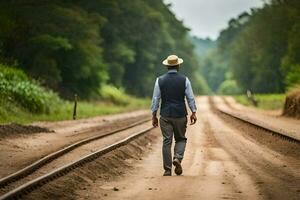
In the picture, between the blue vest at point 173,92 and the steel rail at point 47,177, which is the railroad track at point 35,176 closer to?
the steel rail at point 47,177

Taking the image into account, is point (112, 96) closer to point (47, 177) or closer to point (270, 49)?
point (270, 49)

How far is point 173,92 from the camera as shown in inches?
483

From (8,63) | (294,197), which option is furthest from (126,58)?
(294,197)

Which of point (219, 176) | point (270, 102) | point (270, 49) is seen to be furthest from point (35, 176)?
point (270, 49)

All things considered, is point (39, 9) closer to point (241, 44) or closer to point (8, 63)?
point (8, 63)

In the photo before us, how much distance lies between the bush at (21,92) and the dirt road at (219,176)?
12375 mm

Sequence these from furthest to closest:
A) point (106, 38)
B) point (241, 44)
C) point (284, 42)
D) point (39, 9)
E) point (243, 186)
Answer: point (241, 44)
point (284, 42)
point (106, 38)
point (39, 9)
point (243, 186)

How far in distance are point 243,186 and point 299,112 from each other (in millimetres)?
25921

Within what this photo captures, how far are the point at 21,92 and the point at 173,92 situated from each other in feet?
64.8

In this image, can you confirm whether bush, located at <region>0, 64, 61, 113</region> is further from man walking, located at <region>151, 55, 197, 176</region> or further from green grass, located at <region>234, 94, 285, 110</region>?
green grass, located at <region>234, 94, 285, 110</region>

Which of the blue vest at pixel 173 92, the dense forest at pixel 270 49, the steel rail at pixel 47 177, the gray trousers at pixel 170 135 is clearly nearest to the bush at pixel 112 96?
the dense forest at pixel 270 49

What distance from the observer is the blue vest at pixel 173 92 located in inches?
482

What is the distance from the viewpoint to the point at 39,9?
43750 mm

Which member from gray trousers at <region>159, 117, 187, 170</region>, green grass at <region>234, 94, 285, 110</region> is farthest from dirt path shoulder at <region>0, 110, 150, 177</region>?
green grass at <region>234, 94, 285, 110</region>
